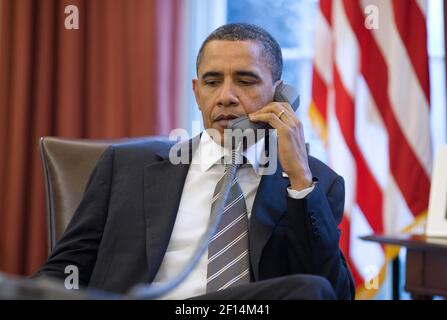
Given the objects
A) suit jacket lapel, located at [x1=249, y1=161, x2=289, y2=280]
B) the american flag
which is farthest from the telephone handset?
the american flag

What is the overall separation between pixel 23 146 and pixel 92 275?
4.53ft

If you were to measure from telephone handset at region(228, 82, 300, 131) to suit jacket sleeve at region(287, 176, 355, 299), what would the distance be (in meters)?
0.21

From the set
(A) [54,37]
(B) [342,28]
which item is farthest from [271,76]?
(A) [54,37]

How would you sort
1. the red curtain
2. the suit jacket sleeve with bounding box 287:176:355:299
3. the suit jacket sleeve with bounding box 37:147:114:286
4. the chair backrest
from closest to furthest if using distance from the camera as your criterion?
the suit jacket sleeve with bounding box 287:176:355:299, the suit jacket sleeve with bounding box 37:147:114:286, the chair backrest, the red curtain

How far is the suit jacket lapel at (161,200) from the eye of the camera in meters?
1.53

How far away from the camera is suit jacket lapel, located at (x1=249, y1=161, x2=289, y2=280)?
1.50 meters

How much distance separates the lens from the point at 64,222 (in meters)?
1.78

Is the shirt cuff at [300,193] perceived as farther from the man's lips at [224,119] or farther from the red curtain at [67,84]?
the red curtain at [67,84]

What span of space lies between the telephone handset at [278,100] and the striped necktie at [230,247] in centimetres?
8

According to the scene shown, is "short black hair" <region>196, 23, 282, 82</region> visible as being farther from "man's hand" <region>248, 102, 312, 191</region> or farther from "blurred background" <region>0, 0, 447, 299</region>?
"blurred background" <region>0, 0, 447, 299</region>

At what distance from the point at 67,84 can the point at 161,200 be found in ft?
4.37

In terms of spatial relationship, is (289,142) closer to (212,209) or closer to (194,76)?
(212,209)

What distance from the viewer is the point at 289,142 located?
1.52 metres

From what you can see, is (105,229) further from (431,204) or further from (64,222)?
(431,204)
